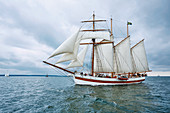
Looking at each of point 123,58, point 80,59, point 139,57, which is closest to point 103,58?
point 123,58

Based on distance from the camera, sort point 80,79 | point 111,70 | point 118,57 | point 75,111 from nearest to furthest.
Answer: point 75,111 < point 80,79 < point 111,70 < point 118,57

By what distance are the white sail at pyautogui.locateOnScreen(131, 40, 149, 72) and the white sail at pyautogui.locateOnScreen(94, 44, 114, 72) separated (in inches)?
551

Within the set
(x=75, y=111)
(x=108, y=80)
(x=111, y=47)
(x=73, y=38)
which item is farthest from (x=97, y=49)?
(x=75, y=111)

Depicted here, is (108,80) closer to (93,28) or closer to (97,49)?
(97,49)

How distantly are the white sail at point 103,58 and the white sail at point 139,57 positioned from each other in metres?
14.0

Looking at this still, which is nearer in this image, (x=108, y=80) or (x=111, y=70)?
(x=108, y=80)

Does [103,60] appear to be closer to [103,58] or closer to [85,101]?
[103,58]

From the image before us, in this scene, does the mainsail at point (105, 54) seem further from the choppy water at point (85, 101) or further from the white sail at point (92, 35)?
the choppy water at point (85, 101)

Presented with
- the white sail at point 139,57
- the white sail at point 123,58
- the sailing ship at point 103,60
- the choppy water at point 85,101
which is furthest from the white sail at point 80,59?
the white sail at point 139,57

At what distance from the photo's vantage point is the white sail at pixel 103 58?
32375mm

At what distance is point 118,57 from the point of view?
1420 inches

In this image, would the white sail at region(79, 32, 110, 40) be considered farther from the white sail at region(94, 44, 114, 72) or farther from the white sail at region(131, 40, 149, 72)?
the white sail at region(131, 40, 149, 72)

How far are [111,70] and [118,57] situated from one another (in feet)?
21.5

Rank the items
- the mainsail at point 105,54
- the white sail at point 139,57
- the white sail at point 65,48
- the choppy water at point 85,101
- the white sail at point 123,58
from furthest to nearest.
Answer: the white sail at point 139,57, the white sail at point 123,58, the mainsail at point 105,54, the white sail at point 65,48, the choppy water at point 85,101
